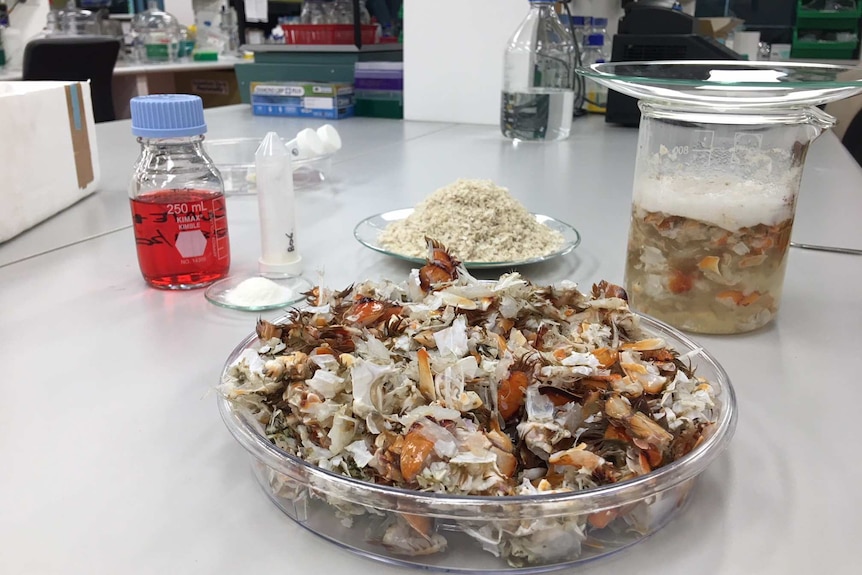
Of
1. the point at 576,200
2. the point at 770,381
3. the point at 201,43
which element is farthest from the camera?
the point at 201,43

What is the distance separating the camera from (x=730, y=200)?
1.83 feet

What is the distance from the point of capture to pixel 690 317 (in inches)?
23.4

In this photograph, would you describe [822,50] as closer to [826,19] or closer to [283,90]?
[826,19]

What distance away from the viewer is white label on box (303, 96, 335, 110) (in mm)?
1924

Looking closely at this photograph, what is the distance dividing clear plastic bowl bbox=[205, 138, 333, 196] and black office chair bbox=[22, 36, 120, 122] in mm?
1664

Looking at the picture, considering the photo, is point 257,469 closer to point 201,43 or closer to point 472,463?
point 472,463

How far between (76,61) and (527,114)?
2.12 m

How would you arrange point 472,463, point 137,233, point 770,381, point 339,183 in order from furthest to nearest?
point 339,183
point 137,233
point 770,381
point 472,463

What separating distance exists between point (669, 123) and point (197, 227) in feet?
1.49

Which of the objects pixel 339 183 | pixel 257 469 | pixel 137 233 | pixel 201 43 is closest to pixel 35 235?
pixel 137 233

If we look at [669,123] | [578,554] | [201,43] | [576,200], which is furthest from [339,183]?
[201,43]

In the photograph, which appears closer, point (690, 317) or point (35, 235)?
point (690, 317)

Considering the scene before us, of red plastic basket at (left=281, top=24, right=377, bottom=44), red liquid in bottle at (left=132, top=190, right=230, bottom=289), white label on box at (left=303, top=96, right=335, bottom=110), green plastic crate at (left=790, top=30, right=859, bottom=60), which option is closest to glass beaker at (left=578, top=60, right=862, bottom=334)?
red liquid in bottle at (left=132, top=190, right=230, bottom=289)

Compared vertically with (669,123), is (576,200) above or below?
below
